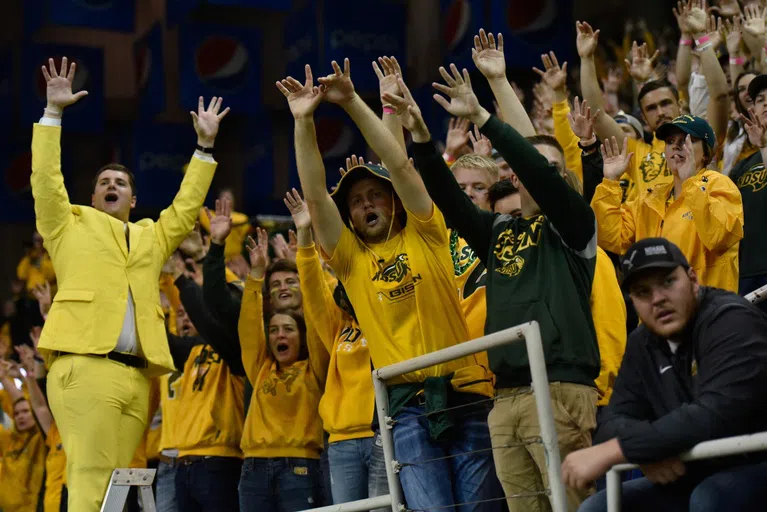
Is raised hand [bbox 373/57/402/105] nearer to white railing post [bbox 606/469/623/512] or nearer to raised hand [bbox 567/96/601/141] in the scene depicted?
raised hand [bbox 567/96/601/141]

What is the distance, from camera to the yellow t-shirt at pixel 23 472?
348 inches

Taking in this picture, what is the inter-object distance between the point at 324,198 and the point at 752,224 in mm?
2252

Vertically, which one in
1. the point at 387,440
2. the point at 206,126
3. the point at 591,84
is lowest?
the point at 387,440

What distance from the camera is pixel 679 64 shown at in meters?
7.14

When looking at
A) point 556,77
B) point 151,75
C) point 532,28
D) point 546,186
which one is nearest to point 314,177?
point 546,186

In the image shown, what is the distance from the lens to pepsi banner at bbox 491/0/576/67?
10.5 metres

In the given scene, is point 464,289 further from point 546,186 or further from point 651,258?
point 651,258

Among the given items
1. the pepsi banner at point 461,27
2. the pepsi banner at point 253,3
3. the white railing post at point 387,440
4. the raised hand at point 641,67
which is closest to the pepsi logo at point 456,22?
the pepsi banner at point 461,27

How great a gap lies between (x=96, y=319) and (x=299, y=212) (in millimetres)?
1043

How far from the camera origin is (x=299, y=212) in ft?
17.1

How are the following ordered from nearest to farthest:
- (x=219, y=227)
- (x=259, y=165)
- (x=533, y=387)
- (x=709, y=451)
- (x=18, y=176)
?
(x=709, y=451), (x=533, y=387), (x=219, y=227), (x=259, y=165), (x=18, y=176)

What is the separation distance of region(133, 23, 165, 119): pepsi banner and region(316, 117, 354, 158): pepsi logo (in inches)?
92.2

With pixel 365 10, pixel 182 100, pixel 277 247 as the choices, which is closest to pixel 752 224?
pixel 277 247

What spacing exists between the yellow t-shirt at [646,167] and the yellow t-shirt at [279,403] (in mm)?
1930
